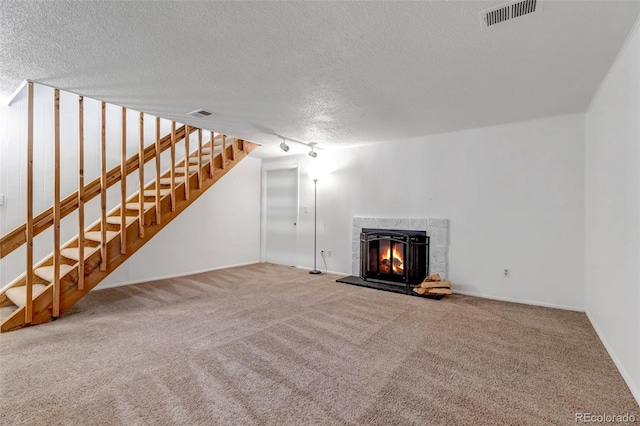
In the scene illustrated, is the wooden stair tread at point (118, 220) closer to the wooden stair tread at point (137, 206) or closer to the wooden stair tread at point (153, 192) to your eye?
the wooden stair tread at point (137, 206)

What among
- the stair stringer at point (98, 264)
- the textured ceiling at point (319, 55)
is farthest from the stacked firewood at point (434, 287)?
the stair stringer at point (98, 264)

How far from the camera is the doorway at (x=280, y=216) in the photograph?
6.33m

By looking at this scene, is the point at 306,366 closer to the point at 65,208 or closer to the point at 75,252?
the point at 75,252

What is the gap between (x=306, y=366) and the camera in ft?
7.29

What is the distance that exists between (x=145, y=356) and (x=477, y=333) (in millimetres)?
2927

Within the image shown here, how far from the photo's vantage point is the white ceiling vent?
5.74ft

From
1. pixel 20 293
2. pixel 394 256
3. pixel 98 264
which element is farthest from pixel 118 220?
pixel 394 256

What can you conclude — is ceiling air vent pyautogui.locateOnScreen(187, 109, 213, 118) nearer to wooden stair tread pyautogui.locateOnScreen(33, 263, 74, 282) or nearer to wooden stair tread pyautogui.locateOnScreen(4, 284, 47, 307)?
wooden stair tread pyautogui.locateOnScreen(33, 263, 74, 282)

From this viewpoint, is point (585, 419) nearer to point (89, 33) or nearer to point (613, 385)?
point (613, 385)

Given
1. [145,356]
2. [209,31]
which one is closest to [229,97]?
[209,31]

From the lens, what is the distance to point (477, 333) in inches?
113

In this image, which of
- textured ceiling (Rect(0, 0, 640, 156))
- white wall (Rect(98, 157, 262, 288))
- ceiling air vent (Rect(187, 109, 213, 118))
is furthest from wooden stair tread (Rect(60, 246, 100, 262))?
ceiling air vent (Rect(187, 109, 213, 118))

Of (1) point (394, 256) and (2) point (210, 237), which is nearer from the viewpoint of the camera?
(1) point (394, 256)

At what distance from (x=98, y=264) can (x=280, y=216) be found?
11.6 ft
